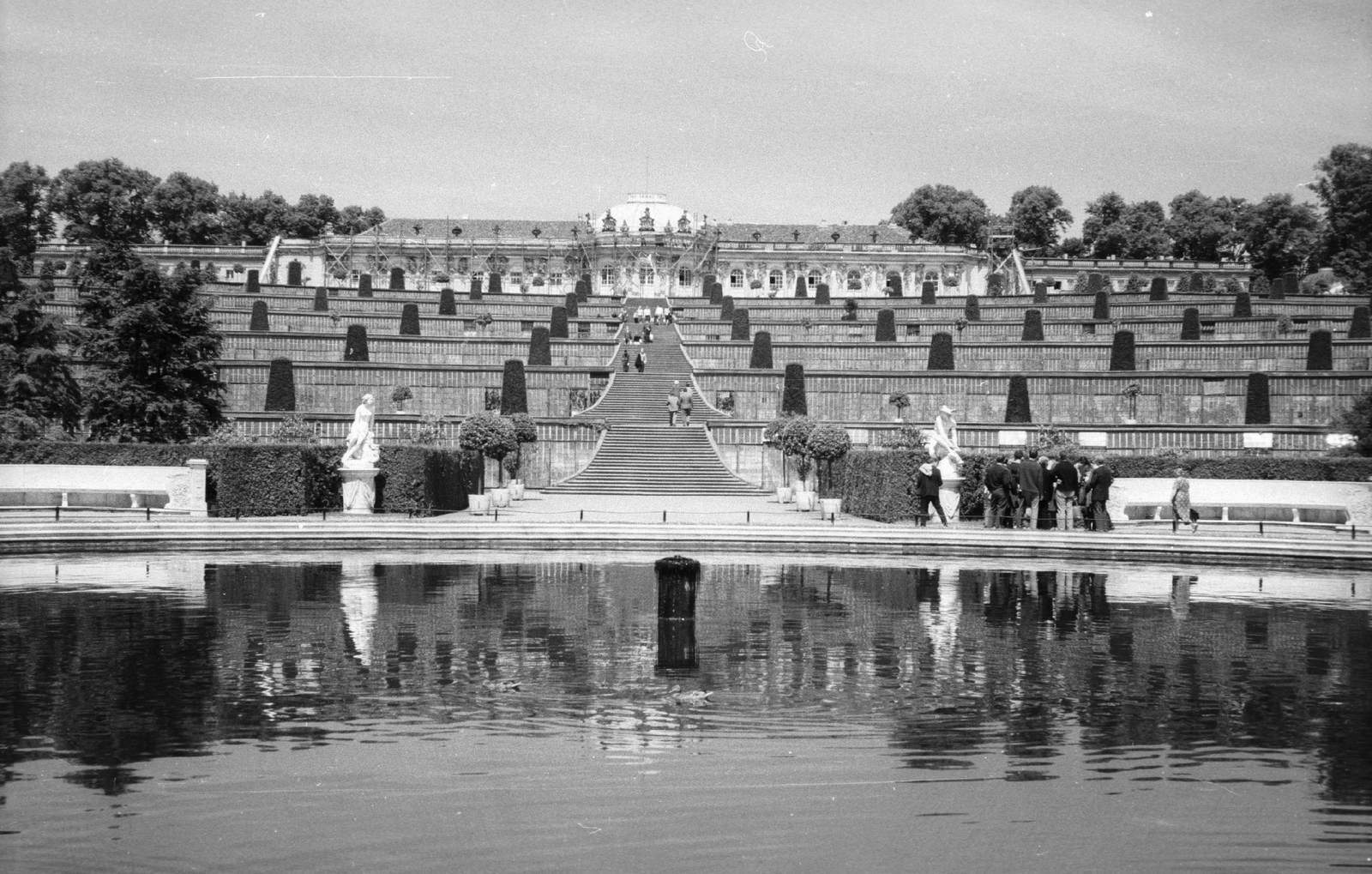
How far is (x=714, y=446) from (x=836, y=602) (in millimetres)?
24514

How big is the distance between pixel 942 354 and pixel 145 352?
26.7 metres

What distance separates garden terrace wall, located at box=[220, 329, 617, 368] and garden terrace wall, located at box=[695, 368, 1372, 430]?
8.10 metres

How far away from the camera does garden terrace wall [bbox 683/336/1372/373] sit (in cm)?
5025

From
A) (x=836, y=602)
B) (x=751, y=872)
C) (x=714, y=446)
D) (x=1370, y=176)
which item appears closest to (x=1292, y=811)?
(x=751, y=872)

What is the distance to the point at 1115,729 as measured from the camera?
11047 millimetres

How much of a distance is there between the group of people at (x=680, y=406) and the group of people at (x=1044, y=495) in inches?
707

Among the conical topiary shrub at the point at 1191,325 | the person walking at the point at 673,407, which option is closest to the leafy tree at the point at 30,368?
the person walking at the point at 673,407

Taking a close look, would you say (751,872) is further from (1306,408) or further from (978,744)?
(1306,408)

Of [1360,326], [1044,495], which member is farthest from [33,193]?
[1044,495]

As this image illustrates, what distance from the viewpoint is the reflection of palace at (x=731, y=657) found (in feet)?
36.0

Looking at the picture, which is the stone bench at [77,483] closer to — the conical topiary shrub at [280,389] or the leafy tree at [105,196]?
the conical topiary shrub at [280,389]

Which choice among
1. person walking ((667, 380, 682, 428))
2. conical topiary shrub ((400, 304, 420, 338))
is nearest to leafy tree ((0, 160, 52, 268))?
conical topiary shrub ((400, 304, 420, 338))

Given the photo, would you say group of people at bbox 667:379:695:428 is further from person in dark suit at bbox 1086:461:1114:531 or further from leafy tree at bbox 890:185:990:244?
leafy tree at bbox 890:185:990:244

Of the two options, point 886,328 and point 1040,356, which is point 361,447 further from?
point 886,328
